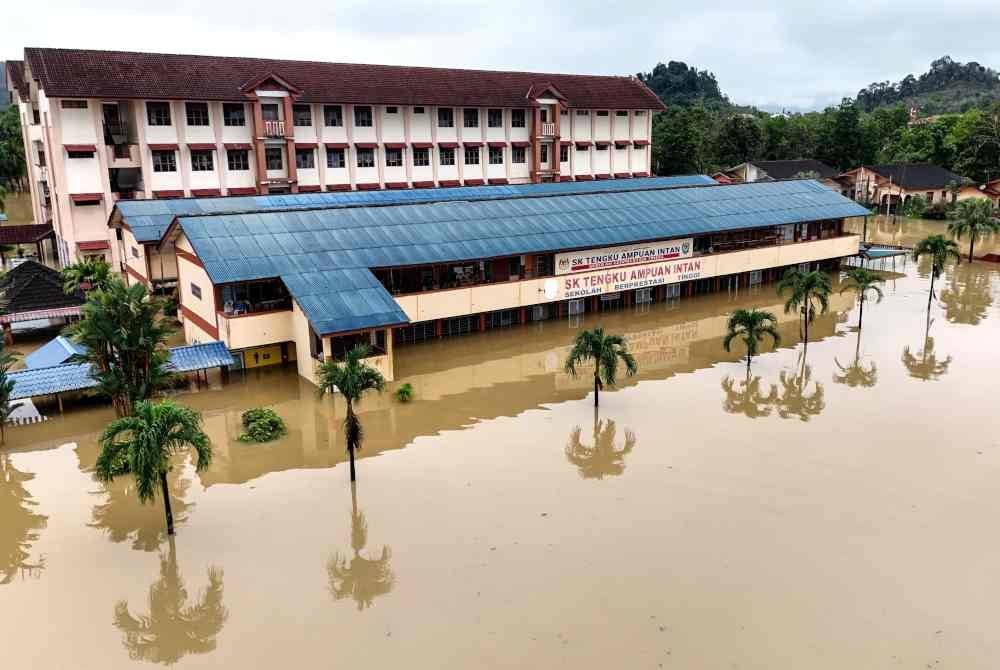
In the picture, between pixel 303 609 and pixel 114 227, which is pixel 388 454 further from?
pixel 114 227

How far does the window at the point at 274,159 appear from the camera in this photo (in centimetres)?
5300

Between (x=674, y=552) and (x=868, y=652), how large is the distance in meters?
4.55

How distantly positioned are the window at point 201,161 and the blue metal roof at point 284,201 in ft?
22.3

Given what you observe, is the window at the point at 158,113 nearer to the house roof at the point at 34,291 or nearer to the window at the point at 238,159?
the window at the point at 238,159

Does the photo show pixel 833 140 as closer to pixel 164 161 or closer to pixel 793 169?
pixel 793 169

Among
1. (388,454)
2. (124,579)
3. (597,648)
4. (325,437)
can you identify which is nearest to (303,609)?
(124,579)

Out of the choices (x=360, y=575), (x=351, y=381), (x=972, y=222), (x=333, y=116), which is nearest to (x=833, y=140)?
(x=972, y=222)

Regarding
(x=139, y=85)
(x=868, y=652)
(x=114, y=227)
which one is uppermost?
(x=139, y=85)

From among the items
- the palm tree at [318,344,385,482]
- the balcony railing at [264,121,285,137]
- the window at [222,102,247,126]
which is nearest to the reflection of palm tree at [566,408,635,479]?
the palm tree at [318,344,385,482]

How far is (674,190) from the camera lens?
1906 inches

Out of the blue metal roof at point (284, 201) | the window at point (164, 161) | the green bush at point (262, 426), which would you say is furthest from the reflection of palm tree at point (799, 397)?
the window at point (164, 161)

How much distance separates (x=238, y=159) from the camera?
171 ft

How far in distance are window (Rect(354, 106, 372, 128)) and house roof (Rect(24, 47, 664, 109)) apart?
122 centimetres

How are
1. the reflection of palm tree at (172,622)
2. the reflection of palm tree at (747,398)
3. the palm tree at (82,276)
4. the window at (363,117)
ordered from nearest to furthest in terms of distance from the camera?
1. the reflection of palm tree at (172,622)
2. the reflection of palm tree at (747,398)
3. the palm tree at (82,276)
4. the window at (363,117)
